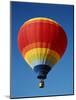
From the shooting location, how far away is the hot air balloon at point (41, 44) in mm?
2119

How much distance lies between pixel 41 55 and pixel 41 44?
102mm

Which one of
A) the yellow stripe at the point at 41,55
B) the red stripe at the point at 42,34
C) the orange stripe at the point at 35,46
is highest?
the red stripe at the point at 42,34

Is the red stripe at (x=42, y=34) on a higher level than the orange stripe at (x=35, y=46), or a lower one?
higher

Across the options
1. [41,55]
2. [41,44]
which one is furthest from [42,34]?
[41,55]

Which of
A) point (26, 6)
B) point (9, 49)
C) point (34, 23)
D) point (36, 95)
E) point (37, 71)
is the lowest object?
point (36, 95)

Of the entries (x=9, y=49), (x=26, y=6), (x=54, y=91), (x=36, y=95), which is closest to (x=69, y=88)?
(x=54, y=91)

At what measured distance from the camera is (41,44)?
215 centimetres

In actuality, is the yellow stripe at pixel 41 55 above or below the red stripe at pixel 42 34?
below

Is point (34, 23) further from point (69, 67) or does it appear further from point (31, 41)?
point (69, 67)

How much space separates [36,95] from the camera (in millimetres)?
2156

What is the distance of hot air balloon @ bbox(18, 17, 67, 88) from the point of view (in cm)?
212

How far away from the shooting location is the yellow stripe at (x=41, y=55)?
82.7 inches

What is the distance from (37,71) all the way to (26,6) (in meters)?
0.60

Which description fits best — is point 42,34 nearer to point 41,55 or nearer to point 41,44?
point 41,44
